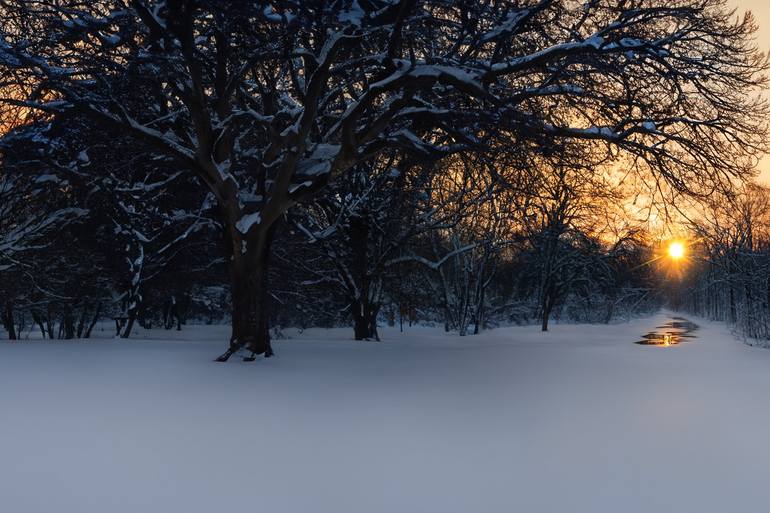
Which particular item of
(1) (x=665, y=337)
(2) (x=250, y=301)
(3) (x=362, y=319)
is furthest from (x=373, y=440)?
(1) (x=665, y=337)

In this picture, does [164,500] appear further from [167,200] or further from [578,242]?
[578,242]

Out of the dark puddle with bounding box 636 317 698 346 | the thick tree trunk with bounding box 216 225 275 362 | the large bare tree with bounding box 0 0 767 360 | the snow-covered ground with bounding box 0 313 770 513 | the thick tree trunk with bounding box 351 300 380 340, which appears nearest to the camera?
the snow-covered ground with bounding box 0 313 770 513

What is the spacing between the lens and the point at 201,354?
963 cm

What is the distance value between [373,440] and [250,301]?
555 centimetres

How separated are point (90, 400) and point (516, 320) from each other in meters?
41.2

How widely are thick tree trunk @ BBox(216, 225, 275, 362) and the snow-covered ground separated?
4.23ft

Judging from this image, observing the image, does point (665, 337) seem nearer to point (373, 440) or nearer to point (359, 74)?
point (359, 74)

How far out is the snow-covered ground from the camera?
10.9ft

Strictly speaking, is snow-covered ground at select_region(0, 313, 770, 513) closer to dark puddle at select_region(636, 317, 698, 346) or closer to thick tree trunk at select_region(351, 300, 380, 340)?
thick tree trunk at select_region(351, 300, 380, 340)

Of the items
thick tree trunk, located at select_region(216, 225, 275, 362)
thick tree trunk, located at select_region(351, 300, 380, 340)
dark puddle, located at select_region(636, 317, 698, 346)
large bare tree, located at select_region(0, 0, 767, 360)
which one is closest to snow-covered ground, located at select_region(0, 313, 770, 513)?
thick tree trunk, located at select_region(216, 225, 275, 362)

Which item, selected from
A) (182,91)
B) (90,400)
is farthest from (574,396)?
(182,91)

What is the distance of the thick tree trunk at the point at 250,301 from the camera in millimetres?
9273

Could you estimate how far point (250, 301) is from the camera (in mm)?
9430

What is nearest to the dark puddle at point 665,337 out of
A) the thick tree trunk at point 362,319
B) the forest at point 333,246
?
the forest at point 333,246
